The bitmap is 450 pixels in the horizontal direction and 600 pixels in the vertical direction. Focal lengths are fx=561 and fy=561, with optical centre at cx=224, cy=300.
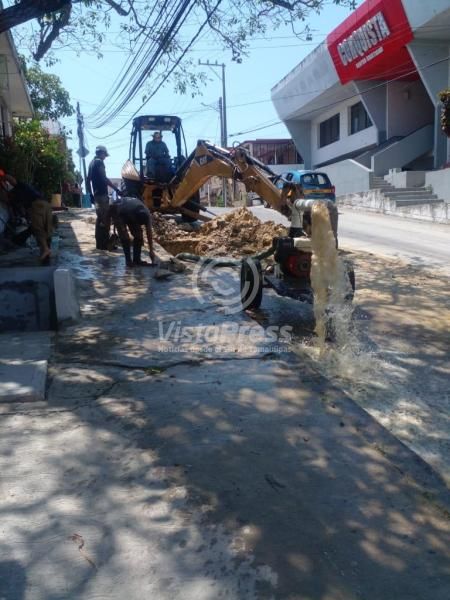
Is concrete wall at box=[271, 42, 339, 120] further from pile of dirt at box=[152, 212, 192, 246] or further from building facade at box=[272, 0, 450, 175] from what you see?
pile of dirt at box=[152, 212, 192, 246]

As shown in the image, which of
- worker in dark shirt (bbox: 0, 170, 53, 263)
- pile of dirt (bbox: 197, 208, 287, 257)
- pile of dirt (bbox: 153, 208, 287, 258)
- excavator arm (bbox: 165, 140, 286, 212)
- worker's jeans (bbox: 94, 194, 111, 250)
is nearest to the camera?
excavator arm (bbox: 165, 140, 286, 212)

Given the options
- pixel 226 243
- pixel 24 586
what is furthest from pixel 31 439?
pixel 226 243

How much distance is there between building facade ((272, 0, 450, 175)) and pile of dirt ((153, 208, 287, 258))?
12876 mm

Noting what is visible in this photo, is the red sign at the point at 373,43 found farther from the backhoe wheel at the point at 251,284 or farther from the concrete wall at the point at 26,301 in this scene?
the concrete wall at the point at 26,301

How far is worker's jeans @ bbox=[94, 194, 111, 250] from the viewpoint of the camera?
1074cm

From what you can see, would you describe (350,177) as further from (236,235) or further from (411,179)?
(236,235)

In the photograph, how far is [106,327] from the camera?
6.43 metres

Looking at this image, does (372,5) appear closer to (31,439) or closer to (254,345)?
(254,345)

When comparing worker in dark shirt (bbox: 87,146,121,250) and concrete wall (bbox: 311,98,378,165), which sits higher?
concrete wall (bbox: 311,98,378,165)

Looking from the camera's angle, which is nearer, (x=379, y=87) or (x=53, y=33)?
(x=53, y=33)

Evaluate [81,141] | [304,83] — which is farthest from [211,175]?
[81,141]

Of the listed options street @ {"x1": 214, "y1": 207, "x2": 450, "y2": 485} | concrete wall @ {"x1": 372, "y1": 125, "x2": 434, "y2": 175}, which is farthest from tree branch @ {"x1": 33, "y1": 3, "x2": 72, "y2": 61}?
concrete wall @ {"x1": 372, "y1": 125, "x2": 434, "y2": 175}

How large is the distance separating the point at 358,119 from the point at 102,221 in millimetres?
25532

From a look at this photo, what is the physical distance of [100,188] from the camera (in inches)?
430
